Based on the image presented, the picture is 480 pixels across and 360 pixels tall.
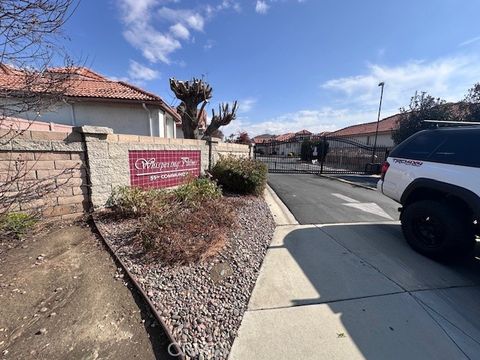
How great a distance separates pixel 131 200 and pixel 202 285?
267 cm

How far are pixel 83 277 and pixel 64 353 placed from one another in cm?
113

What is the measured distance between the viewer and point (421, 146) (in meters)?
4.12

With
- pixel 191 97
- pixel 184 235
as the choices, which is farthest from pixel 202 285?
pixel 191 97

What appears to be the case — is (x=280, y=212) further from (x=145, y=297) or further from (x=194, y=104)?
(x=194, y=104)

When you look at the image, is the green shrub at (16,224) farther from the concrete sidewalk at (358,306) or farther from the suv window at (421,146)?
the suv window at (421,146)

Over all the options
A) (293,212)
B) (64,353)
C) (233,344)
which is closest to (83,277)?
(64,353)

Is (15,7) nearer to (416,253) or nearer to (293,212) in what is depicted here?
(293,212)

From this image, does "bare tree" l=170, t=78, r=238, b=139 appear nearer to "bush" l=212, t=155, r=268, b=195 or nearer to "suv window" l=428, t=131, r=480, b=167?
"bush" l=212, t=155, r=268, b=195

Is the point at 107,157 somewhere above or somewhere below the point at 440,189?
above

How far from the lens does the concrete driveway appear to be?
6.76 ft

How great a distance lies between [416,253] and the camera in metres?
3.92

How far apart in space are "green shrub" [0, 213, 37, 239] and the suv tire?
6.36m

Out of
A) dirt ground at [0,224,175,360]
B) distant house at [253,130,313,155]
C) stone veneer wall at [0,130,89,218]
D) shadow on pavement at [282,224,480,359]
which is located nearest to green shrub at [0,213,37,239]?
stone veneer wall at [0,130,89,218]

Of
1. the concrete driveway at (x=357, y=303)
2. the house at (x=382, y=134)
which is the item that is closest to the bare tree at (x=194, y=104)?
the concrete driveway at (x=357, y=303)
